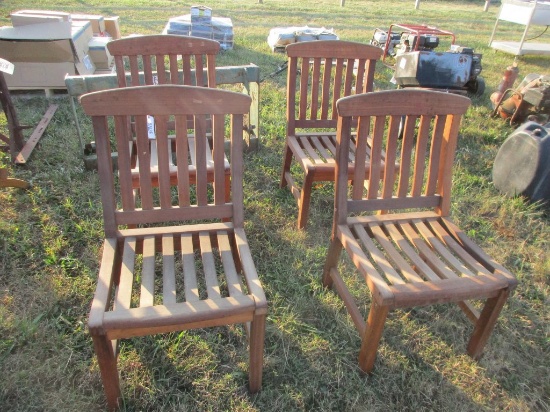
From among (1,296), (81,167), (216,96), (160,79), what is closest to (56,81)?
(81,167)

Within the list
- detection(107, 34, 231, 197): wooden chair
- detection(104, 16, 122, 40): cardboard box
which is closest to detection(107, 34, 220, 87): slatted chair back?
detection(107, 34, 231, 197): wooden chair

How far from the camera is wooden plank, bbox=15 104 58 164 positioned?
3.42 metres

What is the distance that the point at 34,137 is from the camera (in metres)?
3.74

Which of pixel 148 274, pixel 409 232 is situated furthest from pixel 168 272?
pixel 409 232

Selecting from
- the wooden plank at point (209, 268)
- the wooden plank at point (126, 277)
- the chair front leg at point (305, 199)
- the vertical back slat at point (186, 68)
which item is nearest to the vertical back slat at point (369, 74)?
the chair front leg at point (305, 199)

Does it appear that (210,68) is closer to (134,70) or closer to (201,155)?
(134,70)

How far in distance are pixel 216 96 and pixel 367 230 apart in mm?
1038

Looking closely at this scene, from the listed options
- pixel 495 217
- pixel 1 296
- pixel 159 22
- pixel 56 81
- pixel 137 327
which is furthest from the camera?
pixel 159 22

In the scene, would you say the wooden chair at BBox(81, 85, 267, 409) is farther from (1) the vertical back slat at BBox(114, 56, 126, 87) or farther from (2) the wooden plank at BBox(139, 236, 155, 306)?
(1) the vertical back slat at BBox(114, 56, 126, 87)

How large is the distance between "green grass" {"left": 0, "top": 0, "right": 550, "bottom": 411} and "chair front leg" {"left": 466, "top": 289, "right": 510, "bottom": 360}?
0.08m

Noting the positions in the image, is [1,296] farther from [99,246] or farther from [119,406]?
[119,406]

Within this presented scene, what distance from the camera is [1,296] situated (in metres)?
2.31

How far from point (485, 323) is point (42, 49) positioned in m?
4.77

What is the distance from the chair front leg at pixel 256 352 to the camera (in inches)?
65.0
